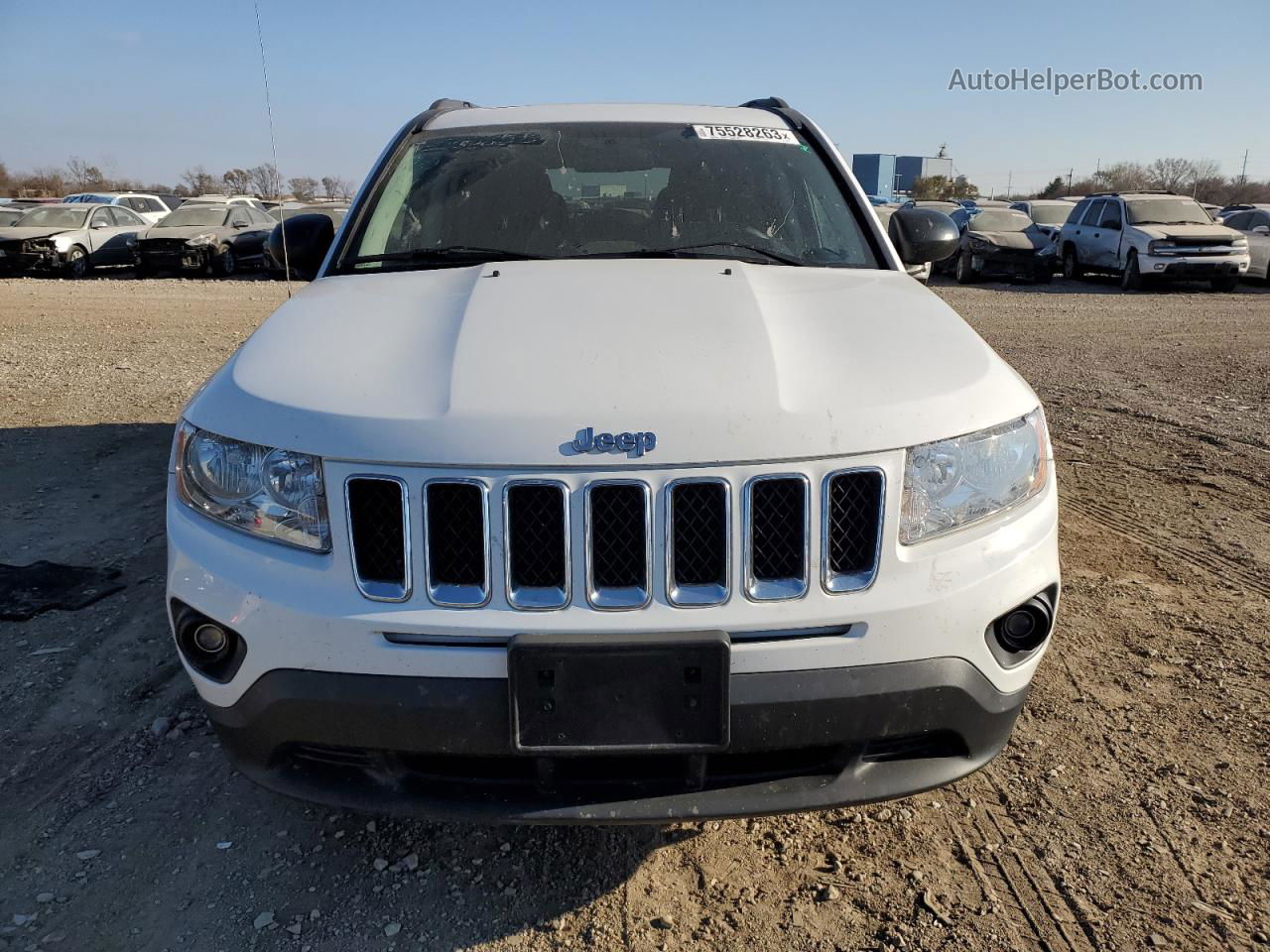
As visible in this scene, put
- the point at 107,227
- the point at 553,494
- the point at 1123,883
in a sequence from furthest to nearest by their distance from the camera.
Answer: the point at 107,227, the point at 1123,883, the point at 553,494

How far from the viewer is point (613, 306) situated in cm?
249

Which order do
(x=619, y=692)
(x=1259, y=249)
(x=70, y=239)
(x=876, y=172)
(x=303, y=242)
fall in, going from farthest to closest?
(x=876, y=172) < (x=70, y=239) < (x=1259, y=249) < (x=303, y=242) < (x=619, y=692)

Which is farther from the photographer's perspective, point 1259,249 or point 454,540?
point 1259,249

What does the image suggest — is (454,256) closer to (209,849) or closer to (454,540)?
(454,540)

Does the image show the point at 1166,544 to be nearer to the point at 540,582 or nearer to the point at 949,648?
the point at 949,648

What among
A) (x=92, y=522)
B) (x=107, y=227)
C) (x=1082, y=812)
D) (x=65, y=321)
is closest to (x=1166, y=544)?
(x=1082, y=812)

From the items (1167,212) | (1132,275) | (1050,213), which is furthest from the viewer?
(1050,213)

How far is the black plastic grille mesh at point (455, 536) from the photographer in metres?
1.99

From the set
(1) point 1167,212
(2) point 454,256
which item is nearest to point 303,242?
(2) point 454,256

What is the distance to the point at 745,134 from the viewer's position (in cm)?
378

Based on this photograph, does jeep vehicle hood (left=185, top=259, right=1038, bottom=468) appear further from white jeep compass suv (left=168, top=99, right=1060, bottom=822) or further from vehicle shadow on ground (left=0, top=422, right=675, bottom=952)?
vehicle shadow on ground (left=0, top=422, right=675, bottom=952)

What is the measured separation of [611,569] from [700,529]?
0.20 metres

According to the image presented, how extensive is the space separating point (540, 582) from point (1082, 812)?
169cm

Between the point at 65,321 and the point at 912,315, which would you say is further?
the point at 65,321
